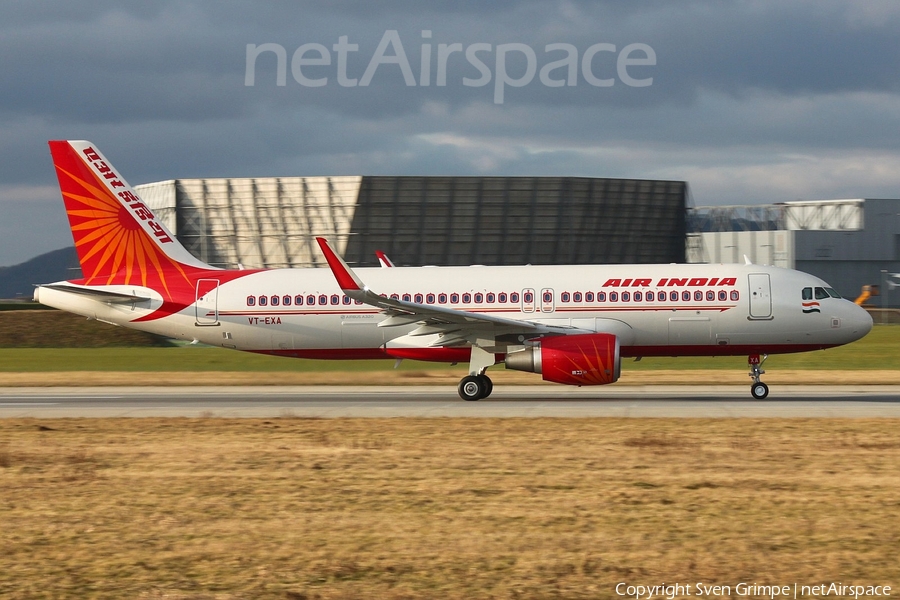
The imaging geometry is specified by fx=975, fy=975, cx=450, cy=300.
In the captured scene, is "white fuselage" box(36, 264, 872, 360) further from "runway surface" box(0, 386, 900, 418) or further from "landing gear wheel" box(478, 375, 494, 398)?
"runway surface" box(0, 386, 900, 418)

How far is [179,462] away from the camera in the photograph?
48.7 ft

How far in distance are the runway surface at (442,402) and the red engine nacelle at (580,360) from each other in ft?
2.14

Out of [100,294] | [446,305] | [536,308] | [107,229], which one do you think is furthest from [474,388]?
[107,229]

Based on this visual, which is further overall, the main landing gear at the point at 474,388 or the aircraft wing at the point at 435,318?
the main landing gear at the point at 474,388

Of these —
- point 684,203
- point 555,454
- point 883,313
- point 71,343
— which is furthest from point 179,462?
point 684,203

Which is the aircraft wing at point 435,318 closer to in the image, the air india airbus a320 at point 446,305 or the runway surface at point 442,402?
the air india airbus a320 at point 446,305

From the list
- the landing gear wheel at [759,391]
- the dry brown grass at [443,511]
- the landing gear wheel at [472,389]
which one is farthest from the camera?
the landing gear wheel at [472,389]

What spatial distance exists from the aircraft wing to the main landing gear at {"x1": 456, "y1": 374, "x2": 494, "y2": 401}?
106cm

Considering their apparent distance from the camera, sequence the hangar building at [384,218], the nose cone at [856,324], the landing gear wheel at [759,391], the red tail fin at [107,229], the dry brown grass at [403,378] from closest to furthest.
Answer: the landing gear wheel at [759,391] < the nose cone at [856,324] < the red tail fin at [107,229] < the dry brown grass at [403,378] < the hangar building at [384,218]

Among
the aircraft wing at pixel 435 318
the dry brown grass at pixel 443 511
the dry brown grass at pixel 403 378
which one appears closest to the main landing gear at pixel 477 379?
the aircraft wing at pixel 435 318

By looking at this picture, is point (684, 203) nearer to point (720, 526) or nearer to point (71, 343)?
point (71, 343)

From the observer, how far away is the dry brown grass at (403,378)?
3061cm

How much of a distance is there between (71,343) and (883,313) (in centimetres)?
5300

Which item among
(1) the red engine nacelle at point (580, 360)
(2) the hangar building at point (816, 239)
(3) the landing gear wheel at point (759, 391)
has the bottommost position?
(3) the landing gear wheel at point (759, 391)
